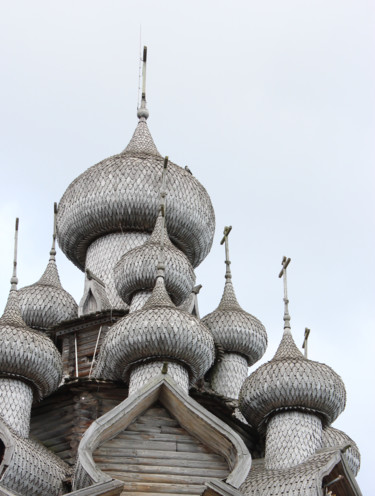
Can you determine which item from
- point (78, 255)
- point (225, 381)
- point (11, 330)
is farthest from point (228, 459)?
point (78, 255)

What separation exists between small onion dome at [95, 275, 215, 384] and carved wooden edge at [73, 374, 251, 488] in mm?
2122

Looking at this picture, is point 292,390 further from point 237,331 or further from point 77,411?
point 237,331

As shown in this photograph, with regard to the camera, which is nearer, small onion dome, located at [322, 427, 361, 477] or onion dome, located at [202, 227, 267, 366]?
small onion dome, located at [322, 427, 361, 477]

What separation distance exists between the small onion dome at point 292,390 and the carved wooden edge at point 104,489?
4122mm

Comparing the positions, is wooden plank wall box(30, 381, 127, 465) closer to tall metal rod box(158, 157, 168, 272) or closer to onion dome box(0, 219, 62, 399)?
onion dome box(0, 219, 62, 399)

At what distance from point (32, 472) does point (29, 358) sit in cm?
176

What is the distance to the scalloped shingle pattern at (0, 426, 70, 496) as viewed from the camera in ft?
49.2

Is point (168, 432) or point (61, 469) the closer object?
point (168, 432)

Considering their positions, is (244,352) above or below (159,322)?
above

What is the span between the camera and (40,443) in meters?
16.6

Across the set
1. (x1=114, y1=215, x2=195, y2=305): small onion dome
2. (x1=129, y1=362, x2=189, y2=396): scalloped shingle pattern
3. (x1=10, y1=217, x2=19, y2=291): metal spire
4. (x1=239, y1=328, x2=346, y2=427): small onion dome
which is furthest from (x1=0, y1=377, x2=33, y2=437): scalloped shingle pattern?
(x1=239, y1=328, x2=346, y2=427): small onion dome

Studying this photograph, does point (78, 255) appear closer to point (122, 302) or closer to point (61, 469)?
point (122, 302)

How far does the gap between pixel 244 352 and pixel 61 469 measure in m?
4.49

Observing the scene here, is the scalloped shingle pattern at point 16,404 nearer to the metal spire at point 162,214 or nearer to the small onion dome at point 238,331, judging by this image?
the metal spire at point 162,214
